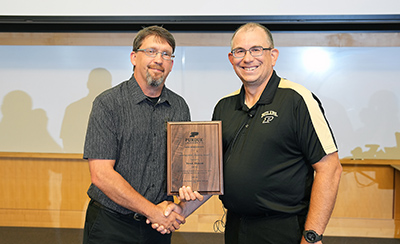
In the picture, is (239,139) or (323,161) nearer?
(323,161)

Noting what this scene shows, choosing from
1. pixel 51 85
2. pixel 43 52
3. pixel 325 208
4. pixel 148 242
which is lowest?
pixel 148 242

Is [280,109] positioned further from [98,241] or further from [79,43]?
[79,43]

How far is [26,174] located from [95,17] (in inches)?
60.1

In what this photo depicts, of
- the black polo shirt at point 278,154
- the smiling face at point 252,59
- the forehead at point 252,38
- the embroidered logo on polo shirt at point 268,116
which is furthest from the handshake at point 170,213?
the forehead at point 252,38

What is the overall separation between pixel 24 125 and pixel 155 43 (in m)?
2.20

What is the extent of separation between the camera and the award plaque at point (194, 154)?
181 centimetres

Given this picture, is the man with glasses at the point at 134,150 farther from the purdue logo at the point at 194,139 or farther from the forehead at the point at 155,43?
the purdue logo at the point at 194,139

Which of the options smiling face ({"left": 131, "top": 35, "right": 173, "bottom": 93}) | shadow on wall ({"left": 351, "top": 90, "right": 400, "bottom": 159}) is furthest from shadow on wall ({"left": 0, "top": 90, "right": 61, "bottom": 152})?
shadow on wall ({"left": 351, "top": 90, "right": 400, "bottom": 159})

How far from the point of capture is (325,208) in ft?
5.46

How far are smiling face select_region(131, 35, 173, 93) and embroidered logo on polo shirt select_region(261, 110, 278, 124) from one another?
51 cm

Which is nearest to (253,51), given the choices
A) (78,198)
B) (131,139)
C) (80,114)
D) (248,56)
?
(248,56)

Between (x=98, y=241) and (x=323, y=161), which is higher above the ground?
(x=323, y=161)

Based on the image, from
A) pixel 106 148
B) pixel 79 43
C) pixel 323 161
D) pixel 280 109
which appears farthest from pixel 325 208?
pixel 79 43
